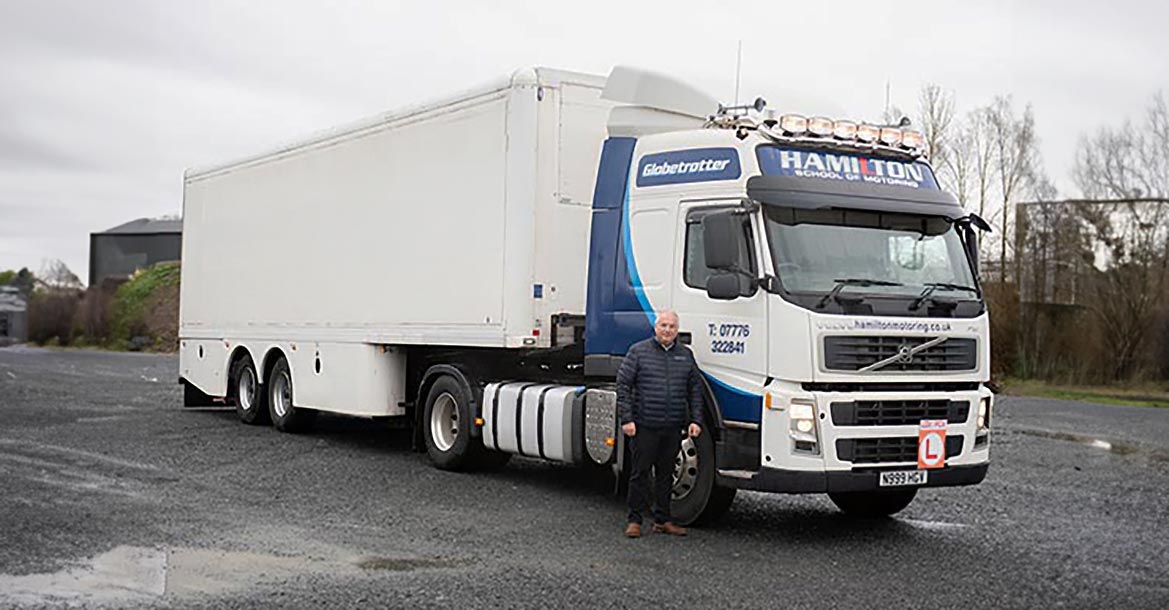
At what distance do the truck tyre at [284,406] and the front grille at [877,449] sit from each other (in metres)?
8.58

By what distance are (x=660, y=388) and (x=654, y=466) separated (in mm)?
678

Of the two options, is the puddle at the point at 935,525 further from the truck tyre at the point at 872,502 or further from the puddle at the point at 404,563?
the puddle at the point at 404,563

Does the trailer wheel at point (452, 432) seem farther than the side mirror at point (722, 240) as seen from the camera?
Yes

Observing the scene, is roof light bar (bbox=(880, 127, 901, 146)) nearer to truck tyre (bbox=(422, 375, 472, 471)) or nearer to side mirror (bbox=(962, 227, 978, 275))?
side mirror (bbox=(962, 227, 978, 275))

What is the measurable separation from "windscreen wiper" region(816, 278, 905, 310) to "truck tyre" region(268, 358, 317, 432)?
8.58 meters

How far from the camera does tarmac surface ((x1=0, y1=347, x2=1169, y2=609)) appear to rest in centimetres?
774

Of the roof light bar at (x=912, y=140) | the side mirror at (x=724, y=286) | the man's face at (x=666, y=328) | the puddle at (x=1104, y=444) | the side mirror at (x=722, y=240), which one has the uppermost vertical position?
the roof light bar at (x=912, y=140)

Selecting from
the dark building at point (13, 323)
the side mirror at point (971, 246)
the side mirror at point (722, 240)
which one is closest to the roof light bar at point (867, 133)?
the side mirror at point (971, 246)

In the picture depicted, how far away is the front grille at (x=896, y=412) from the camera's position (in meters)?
9.44

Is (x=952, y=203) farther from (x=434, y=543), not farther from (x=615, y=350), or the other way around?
(x=434, y=543)

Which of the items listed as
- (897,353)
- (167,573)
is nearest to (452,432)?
(897,353)

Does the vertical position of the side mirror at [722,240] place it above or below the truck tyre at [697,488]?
above

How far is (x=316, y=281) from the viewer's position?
15.8m

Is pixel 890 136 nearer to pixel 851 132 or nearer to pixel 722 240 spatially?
pixel 851 132
